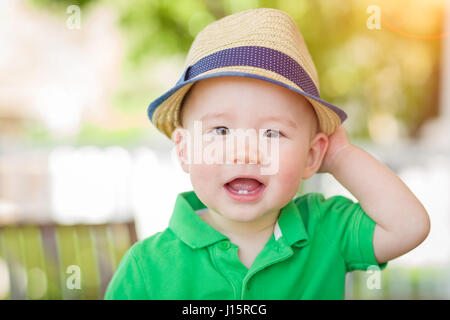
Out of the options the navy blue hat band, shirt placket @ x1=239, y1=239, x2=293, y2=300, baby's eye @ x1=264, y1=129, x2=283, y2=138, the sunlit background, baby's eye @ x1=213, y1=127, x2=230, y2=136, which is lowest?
shirt placket @ x1=239, y1=239, x2=293, y2=300

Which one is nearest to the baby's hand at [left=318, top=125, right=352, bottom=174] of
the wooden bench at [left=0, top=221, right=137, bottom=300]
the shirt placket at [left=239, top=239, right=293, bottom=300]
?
the shirt placket at [left=239, top=239, right=293, bottom=300]

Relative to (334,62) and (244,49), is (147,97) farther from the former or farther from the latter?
(244,49)

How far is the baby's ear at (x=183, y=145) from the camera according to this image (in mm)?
932

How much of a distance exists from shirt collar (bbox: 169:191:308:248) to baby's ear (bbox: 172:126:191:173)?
3.9 inches

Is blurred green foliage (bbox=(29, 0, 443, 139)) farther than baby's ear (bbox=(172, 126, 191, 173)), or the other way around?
blurred green foliage (bbox=(29, 0, 443, 139))

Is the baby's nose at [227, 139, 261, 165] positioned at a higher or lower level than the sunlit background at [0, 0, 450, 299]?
lower

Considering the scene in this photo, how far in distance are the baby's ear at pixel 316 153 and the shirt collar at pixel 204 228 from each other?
9cm

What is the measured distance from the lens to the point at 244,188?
854 mm

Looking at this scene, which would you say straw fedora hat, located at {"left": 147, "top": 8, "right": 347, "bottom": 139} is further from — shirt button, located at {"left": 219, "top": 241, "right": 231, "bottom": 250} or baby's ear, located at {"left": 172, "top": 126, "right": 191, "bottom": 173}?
shirt button, located at {"left": 219, "top": 241, "right": 231, "bottom": 250}

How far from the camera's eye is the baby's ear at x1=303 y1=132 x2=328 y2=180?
96 centimetres

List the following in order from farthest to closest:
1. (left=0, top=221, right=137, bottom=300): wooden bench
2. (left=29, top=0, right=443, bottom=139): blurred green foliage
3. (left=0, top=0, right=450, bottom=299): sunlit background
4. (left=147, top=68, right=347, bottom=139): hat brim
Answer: (left=29, top=0, right=443, bottom=139): blurred green foliage → (left=0, top=0, right=450, bottom=299): sunlit background → (left=0, top=221, right=137, bottom=300): wooden bench → (left=147, top=68, right=347, bottom=139): hat brim

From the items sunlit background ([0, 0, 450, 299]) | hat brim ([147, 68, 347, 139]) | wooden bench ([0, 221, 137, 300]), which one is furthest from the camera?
sunlit background ([0, 0, 450, 299])

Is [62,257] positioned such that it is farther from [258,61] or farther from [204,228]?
[258,61]
